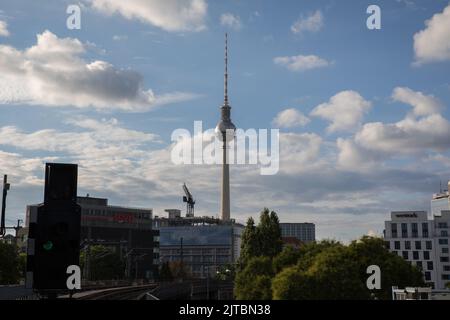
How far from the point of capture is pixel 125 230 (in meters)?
168

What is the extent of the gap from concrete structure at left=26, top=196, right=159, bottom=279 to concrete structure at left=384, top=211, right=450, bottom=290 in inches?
2877

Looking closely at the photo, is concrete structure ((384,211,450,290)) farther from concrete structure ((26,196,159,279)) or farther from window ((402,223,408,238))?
concrete structure ((26,196,159,279))

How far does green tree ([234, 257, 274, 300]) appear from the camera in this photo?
180ft

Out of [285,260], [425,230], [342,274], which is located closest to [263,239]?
[285,260]

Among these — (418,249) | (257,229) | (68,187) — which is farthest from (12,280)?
(418,249)

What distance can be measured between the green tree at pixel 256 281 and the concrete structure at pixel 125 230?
103 metres

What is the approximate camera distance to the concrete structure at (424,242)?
12331 cm

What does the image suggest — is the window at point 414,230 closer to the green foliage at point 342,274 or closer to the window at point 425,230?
the window at point 425,230

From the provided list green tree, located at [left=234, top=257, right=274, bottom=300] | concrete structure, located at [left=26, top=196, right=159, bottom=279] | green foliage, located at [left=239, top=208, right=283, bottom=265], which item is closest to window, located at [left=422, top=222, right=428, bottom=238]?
green foliage, located at [left=239, top=208, right=283, bottom=265]

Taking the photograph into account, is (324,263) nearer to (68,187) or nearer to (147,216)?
(68,187)

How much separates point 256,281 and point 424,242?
8170 cm

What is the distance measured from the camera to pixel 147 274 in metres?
173

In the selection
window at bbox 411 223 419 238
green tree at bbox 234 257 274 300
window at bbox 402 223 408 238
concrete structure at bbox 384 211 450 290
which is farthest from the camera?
window at bbox 402 223 408 238
